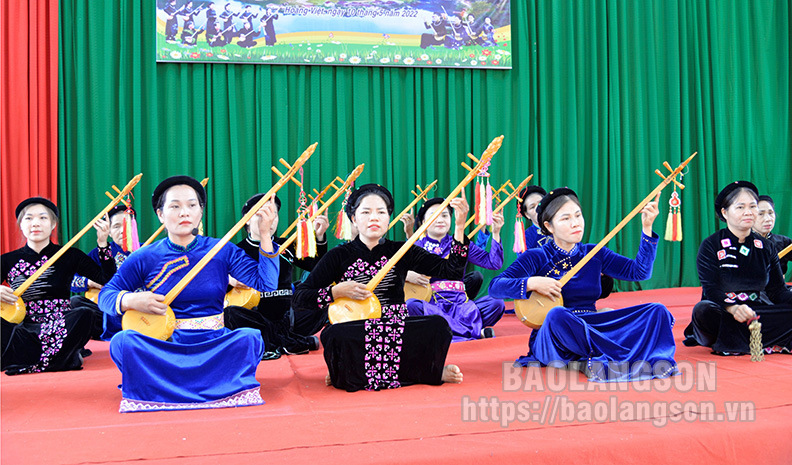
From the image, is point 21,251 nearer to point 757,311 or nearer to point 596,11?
point 757,311

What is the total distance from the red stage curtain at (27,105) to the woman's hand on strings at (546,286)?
13.6 ft

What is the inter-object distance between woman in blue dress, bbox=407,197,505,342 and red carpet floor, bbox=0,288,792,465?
43.3 inches

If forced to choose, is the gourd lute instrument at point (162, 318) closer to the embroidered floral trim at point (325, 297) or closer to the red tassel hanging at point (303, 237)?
the red tassel hanging at point (303, 237)

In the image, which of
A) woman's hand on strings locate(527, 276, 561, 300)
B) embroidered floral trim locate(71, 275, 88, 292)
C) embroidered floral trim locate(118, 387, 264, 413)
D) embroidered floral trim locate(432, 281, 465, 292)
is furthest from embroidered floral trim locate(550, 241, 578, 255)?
embroidered floral trim locate(71, 275, 88, 292)

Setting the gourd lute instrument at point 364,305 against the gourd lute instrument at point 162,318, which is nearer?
the gourd lute instrument at point 162,318

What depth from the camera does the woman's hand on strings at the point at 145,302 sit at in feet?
8.23

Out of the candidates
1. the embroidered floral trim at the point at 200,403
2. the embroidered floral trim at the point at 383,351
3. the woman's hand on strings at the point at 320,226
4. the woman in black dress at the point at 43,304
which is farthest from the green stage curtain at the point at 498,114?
the embroidered floral trim at the point at 200,403

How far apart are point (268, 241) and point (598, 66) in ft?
16.1

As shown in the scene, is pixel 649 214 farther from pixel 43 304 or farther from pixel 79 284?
pixel 79 284

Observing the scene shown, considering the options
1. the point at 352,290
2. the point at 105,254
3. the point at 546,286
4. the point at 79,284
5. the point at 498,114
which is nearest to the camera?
the point at 352,290

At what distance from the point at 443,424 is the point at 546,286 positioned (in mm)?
935

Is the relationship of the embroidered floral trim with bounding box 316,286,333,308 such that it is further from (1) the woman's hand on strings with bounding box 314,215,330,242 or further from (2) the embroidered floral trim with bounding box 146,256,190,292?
(1) the woman's hand on strings with bounding box 314,215,330,242

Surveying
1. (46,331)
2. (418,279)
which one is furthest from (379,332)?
(46,331)

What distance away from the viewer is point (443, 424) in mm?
2158
